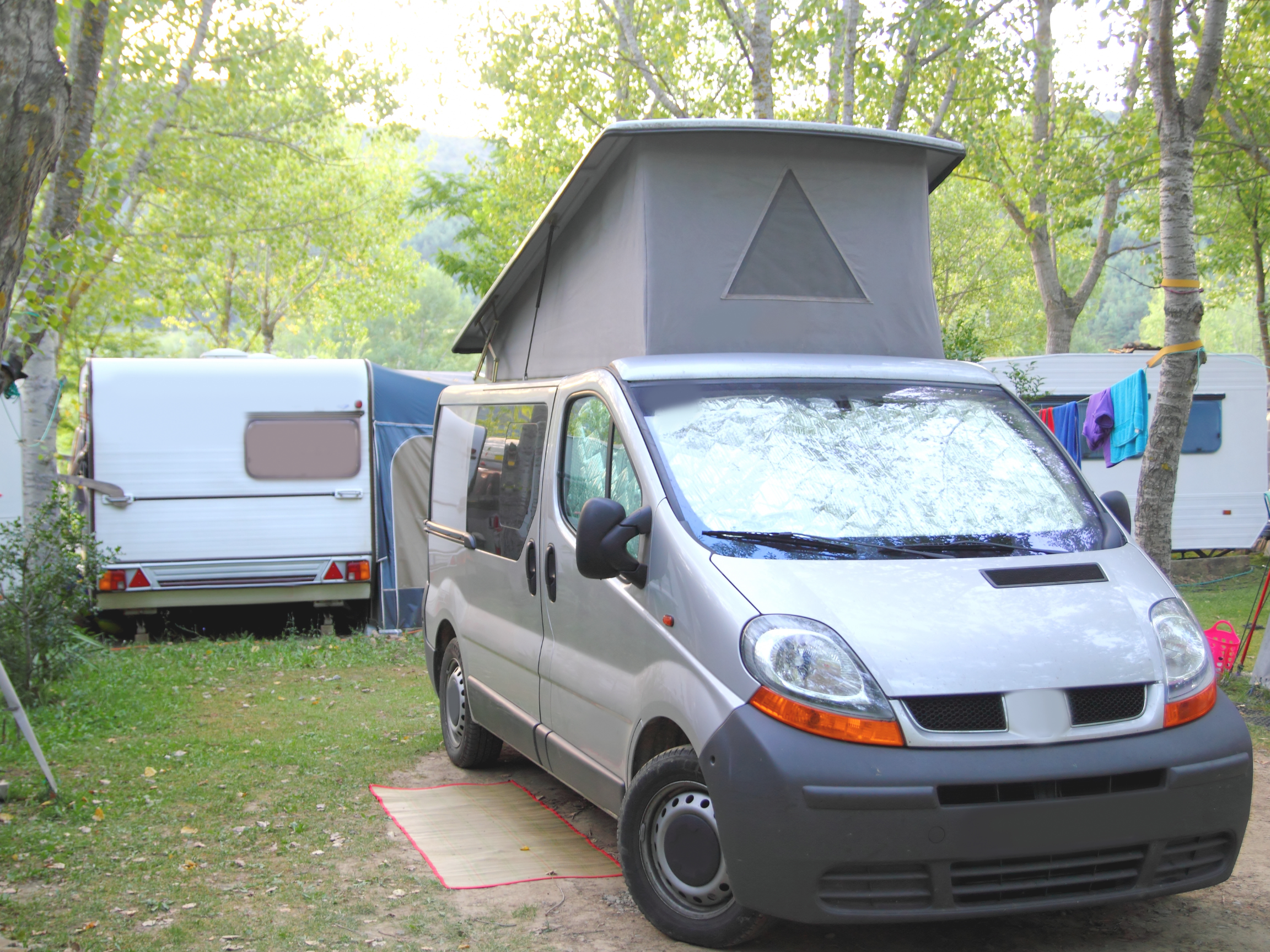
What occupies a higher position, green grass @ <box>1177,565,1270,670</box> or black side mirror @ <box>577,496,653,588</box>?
black side mirror @ <box>577,496,653,588</box>

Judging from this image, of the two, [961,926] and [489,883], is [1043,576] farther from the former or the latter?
[489,883]

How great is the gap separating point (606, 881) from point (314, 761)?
2.76 meters

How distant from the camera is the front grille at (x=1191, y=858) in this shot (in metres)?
3.45

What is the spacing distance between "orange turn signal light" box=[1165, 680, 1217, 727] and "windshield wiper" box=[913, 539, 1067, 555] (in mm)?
632

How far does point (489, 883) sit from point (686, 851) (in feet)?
3.76

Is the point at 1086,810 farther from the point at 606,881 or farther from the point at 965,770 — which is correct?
the point at 606,881

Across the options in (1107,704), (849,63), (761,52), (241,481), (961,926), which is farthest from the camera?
(761,52)

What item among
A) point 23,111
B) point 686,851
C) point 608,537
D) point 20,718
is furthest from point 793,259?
point 20,718

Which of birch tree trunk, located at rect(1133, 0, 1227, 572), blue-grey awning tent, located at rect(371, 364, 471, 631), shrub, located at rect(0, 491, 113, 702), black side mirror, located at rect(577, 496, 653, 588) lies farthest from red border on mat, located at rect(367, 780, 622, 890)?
blue-grey awning tent, located at rect(371, 364, 471, 631)

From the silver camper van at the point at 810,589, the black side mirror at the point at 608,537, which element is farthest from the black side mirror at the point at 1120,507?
the black side mirror at the point at 608,537

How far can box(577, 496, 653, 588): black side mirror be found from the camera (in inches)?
154

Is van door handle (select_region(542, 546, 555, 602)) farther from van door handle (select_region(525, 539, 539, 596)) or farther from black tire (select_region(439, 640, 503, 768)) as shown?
black tire (select_region(439, 640, 503, 768))

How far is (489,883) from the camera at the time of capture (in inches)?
178

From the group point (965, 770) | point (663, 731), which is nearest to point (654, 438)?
point (663, 731)
